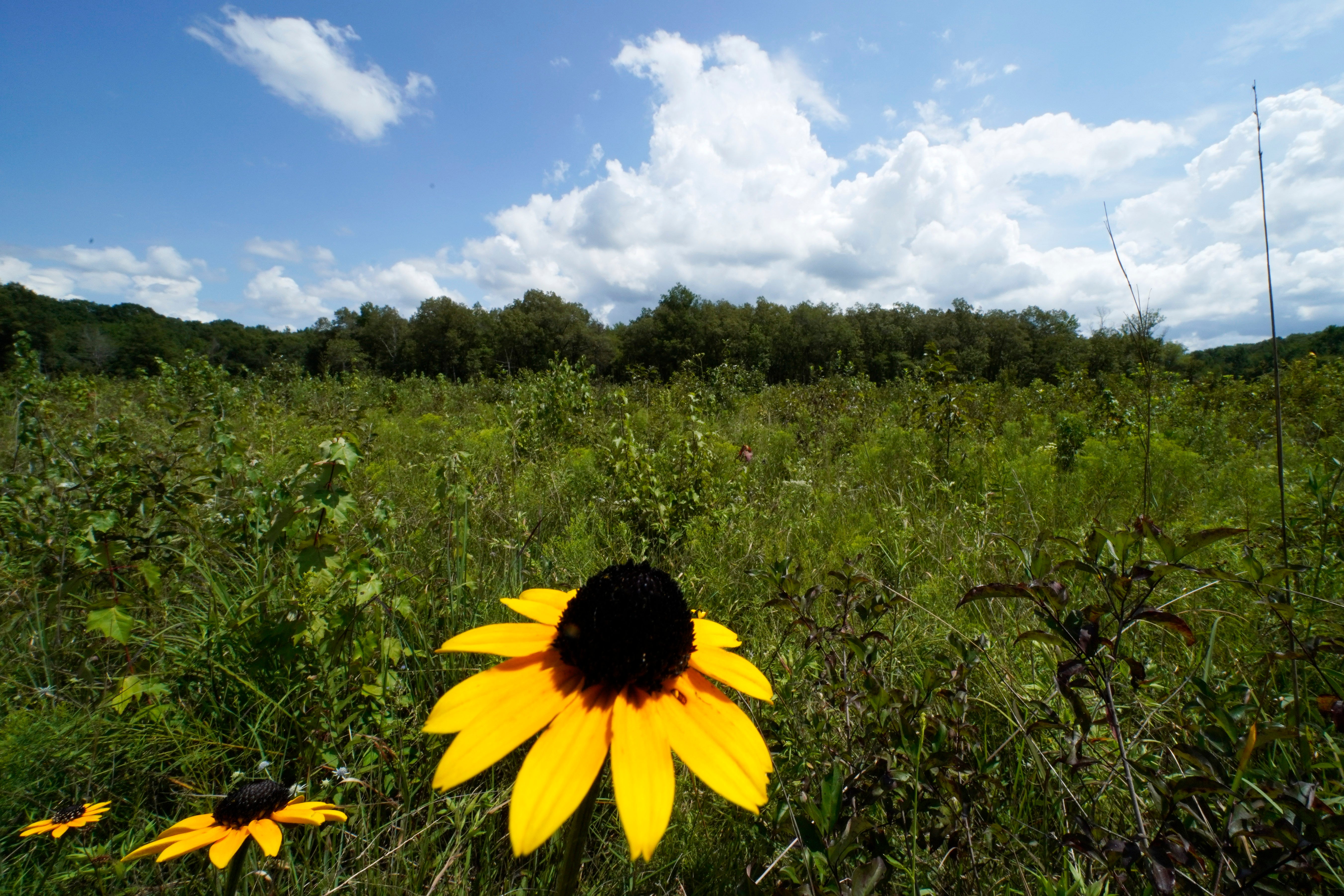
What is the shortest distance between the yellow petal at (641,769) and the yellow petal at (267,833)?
2.12 ft

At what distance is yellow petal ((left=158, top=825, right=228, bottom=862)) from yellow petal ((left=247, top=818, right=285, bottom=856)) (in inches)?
1.6

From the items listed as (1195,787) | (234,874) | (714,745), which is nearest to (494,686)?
(714,745)

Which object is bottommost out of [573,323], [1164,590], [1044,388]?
[1164,590]

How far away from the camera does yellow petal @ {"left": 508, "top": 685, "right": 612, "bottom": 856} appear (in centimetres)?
50

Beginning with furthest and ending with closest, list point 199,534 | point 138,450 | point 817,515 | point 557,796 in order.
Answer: point 817,515 → point 138,450 → point 199,534 → point 557,796

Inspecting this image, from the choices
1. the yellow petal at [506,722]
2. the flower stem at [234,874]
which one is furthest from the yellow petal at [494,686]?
the flower stem at [234,874]

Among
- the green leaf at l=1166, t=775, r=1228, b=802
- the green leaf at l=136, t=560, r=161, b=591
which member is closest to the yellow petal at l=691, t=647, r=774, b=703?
the green leaf at l=1166, t=775, r=1228, b=802

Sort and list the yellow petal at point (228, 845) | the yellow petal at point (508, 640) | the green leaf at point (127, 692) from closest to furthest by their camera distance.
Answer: the yellow petal at point (508, 640), the yellow petal at point (228, 845), the green leaf at point (127, 692)

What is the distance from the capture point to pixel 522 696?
651 millimetres

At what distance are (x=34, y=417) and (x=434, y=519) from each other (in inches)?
85.1

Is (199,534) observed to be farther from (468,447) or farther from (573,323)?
(573,323)

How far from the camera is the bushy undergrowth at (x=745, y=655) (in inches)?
37.3

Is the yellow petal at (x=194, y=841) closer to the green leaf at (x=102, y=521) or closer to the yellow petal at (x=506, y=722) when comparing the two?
the yellow petal at (x=506, y=722)

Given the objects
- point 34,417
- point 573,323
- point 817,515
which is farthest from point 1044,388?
point 573,323
